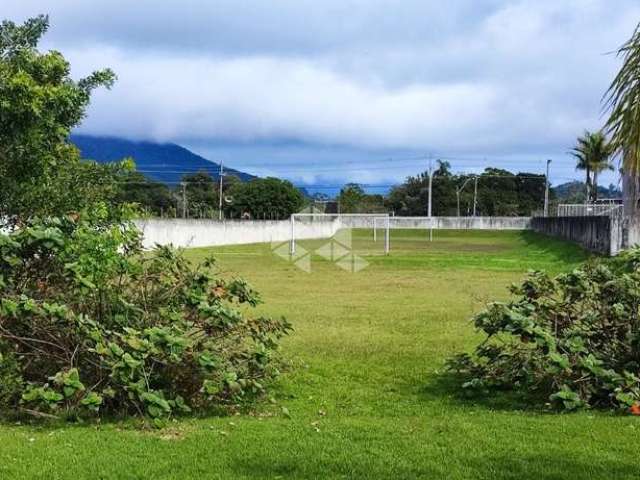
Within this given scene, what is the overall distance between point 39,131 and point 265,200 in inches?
2745

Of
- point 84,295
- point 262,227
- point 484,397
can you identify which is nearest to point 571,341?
point 484,397

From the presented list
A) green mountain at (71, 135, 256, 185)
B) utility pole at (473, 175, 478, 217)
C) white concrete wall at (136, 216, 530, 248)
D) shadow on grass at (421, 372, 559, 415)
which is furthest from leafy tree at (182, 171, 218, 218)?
shadow on grass at (421, 372, 559, 415)

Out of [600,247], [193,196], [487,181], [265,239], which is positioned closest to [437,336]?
[600,247]

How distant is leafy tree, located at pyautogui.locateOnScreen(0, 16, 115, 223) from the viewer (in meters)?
5.79

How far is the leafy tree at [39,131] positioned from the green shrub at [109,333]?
1.98 feet

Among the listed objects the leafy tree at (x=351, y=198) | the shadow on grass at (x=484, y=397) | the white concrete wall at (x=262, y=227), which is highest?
the leafy tree at (x=351, y=198)

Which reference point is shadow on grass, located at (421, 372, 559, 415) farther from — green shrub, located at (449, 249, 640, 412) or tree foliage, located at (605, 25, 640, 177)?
tree foliage, located at (605, 25, 640, 177)

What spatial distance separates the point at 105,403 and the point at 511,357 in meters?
3.30

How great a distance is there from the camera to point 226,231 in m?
42.1

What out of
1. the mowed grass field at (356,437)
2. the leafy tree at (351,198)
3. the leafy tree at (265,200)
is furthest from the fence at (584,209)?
the leafy tree at (351,198)

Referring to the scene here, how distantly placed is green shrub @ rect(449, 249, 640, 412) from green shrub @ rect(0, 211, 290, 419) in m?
1.93

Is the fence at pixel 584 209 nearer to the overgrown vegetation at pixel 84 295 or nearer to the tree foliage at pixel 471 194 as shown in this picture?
the overgrown vegetation at pixel 84 295

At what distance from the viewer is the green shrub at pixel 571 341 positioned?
5.61m

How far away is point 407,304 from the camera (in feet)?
41.6
